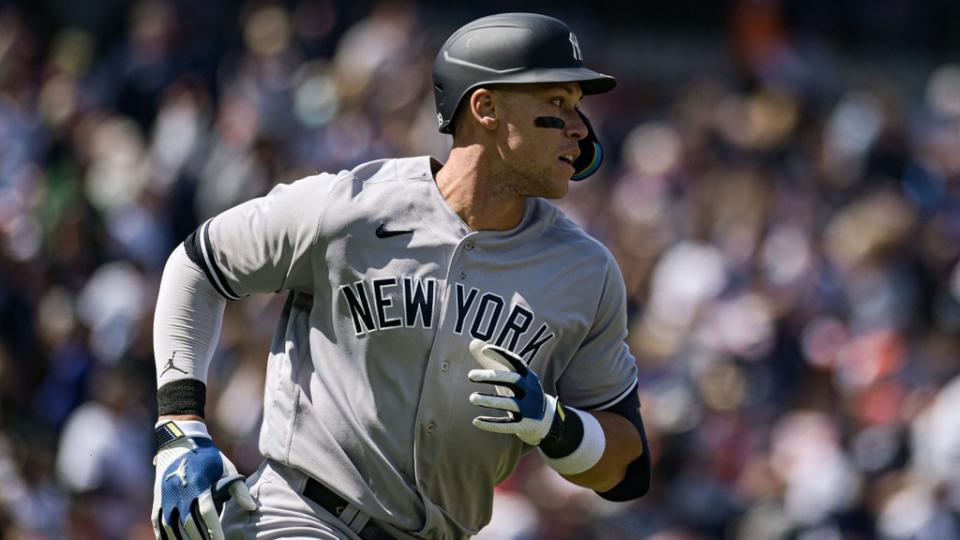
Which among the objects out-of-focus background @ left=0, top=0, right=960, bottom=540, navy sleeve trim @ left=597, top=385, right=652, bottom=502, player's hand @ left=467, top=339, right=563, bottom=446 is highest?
player's hand @ left=467, top=339, right=563, bottom=446

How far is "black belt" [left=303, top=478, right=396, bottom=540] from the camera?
177 inches

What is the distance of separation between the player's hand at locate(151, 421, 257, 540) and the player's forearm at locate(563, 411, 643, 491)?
92 cm

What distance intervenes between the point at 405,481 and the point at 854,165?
8.34m

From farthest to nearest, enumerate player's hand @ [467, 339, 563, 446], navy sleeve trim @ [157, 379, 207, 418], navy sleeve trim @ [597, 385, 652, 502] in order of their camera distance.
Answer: navy sleeve trim @ [597, 385, 652, 502], navy sleeve trim @ [157, 379, 207, 418], player's hand @ [467, 339, 563, 446]

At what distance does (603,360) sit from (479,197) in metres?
0.56

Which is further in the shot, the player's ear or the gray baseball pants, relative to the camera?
the player's ear

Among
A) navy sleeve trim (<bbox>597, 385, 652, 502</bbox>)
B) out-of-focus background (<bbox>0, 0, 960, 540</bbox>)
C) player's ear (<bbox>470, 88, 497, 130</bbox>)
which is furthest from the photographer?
out-of-focus background (<bbox>0, 0, 960, 540</bbox>)

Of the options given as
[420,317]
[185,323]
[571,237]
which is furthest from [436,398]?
[185,323]

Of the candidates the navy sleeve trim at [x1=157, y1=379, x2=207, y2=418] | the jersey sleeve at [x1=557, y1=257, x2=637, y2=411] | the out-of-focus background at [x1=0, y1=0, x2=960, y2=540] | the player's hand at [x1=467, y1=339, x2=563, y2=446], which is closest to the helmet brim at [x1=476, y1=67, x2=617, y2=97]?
the jersey sleeve at [x1=557, y1=257, x2=637, y2=411]

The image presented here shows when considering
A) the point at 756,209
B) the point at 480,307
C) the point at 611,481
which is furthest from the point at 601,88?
the point at 756,209

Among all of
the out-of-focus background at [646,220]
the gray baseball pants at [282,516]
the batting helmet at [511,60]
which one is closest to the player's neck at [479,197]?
the batting helmet at [511,60]

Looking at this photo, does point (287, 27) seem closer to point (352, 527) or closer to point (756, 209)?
point (756, 209)

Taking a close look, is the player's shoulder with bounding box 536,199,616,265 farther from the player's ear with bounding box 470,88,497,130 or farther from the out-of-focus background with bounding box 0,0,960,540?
the out-of-focus background with bounding box 0,0,960,540

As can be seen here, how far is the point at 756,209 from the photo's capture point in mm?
→ 11562
